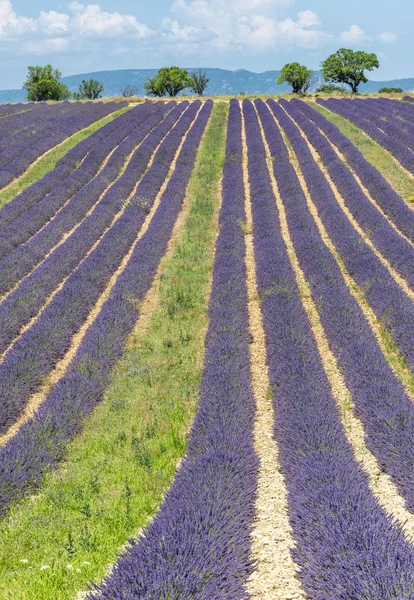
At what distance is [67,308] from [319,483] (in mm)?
6530

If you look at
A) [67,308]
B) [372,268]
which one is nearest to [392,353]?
[372,268]

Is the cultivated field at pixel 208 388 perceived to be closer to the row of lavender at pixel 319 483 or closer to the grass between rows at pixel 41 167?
the row of lavender at pixel 319 483

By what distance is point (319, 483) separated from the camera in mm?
4797

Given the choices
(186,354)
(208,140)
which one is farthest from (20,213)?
(208,140)

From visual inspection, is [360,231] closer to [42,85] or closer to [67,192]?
[67,192]

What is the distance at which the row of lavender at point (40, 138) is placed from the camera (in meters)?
20.4

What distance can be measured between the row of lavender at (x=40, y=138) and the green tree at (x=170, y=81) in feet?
112

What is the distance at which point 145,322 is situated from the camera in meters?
10.1

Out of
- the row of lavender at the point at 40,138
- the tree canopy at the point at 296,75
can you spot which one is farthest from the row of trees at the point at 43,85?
the row of lavender at the point at 40,138

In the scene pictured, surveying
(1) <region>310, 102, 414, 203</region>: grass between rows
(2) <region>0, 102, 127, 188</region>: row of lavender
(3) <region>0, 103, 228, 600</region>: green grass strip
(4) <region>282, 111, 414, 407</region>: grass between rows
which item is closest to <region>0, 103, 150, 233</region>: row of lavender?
(2) <region>0, 102, 127, 188</region>: row of lavender

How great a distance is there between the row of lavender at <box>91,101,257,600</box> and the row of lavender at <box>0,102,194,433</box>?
8.33 ft

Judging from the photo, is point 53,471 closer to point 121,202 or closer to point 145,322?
point 145,322

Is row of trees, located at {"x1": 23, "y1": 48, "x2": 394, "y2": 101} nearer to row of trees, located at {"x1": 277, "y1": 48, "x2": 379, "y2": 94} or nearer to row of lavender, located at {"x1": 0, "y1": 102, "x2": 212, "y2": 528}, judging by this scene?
row of trees, located at {"x1": 277, "y1": 48, "x2": 379, "y2": 94}

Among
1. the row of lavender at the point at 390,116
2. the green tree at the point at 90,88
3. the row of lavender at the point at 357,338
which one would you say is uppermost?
the green tree at the point at 90,88
